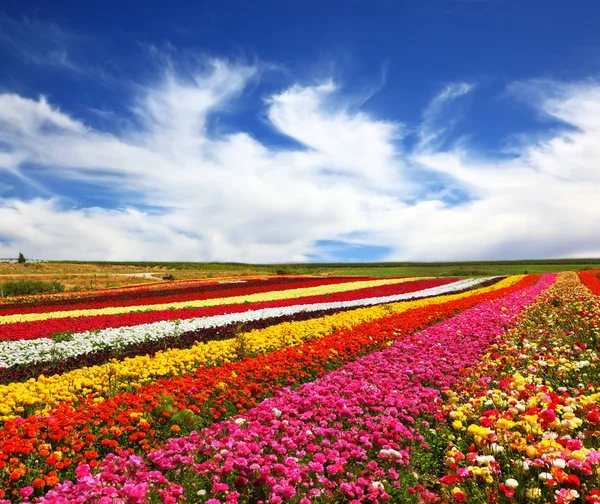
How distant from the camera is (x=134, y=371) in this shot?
27.7 ft

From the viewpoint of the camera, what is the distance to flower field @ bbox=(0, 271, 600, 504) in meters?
3.83

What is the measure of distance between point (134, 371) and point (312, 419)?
4.48m

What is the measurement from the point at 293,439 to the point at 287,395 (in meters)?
1.71

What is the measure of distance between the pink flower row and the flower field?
0.9 inches

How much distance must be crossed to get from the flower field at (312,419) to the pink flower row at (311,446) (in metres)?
0.02

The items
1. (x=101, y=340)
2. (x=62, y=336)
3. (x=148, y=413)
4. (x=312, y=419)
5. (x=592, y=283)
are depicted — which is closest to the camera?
(x=312, y=419)

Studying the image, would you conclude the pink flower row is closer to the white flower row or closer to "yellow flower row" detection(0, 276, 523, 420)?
"yellow flower row" detection(0, 276, 523, 420)

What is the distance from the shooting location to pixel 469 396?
6152 mm

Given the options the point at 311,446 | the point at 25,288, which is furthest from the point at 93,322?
the point at 25,288

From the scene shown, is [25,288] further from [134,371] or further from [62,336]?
[134,371]

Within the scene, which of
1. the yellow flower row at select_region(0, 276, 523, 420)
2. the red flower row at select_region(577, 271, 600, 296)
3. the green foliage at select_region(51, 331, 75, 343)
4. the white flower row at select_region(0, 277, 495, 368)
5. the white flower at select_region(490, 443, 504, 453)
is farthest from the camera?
the red flower row at select_region(577, 271, 600, 296)

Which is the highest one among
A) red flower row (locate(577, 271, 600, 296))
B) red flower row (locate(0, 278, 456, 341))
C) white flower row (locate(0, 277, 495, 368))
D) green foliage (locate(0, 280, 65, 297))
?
red flower row (locate(577, 271, 600, 296))

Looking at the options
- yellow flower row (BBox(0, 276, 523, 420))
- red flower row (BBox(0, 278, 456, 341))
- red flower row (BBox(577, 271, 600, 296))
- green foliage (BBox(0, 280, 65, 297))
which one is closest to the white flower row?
red flower row (BBox(0, 278, 456, 341))

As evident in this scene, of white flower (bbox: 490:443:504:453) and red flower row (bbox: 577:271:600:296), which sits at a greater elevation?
red flower row (bbox: 577:271:600:296)
